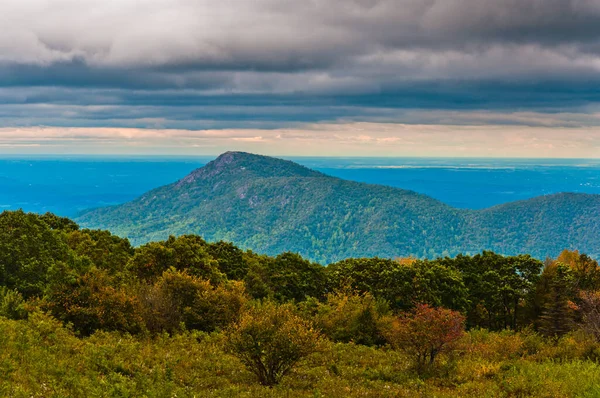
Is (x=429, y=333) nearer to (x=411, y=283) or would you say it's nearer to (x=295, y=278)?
(x=411, y=283)

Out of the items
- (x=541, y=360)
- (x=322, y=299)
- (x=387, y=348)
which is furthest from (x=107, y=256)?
(x=541, y=360)

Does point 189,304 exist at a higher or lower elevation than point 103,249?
lower

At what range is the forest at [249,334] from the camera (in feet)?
74.6

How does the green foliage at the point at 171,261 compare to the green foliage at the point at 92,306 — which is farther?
the green foliage at the point at 171,261

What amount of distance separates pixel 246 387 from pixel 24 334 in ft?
40.7

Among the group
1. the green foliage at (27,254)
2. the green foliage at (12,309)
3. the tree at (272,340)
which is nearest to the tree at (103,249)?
the green foliage at (27,254)

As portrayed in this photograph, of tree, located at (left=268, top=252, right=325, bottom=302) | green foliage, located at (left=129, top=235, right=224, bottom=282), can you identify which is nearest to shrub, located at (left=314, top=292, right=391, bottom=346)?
green foliage, located at (left=129, top=235, right=224, bottom=282)

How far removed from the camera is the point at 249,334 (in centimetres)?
2273

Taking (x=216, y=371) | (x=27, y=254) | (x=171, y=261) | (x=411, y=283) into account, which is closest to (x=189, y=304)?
(x=171, y=261)

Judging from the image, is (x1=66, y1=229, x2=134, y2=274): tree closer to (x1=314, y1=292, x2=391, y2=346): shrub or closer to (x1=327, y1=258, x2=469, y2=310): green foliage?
(x1=314, y1=292, x2=391, y2=346): shrub

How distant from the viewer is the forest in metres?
22.8

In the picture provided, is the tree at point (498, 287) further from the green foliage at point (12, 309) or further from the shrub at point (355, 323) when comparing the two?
the green foliage at point (12, 309)

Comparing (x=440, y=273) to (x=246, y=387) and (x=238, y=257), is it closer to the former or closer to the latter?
(x=238, y=257)

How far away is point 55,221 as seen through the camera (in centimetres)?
7419
